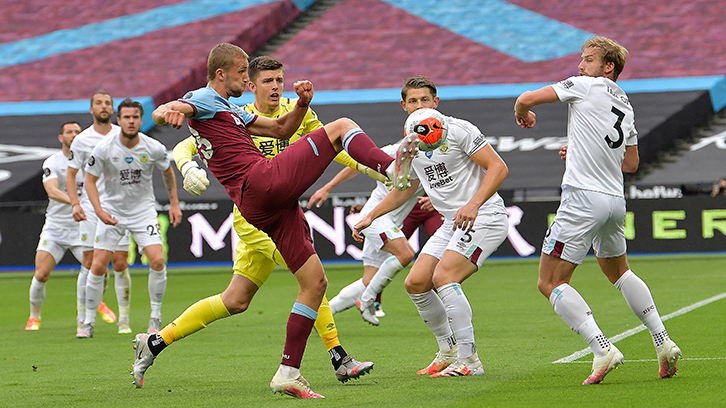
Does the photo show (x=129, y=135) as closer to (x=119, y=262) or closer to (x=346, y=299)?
(x=119, y=262)

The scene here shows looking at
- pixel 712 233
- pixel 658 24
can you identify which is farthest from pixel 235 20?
pixel 712 233

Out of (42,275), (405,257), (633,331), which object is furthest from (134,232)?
(633,331)

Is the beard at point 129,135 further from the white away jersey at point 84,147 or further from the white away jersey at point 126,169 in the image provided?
the white away jersey at point 84,147

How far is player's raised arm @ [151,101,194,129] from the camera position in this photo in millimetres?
5035

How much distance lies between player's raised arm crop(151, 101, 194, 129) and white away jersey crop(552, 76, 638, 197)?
7.20ft

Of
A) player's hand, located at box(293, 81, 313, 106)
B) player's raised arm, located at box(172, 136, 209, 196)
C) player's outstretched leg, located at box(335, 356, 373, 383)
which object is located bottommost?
player's outstretched leg, located at box(335, 356, 373, 383)

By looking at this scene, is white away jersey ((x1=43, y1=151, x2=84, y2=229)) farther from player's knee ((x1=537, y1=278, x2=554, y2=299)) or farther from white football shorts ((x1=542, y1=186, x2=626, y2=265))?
white football shorts ((x1=542, y1=186, x2=626, y2=265))

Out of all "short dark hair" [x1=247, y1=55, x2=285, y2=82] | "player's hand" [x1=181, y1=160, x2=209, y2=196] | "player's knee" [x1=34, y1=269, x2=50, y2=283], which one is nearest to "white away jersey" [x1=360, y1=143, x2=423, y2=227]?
"player's knee" [x1=34, y1=269, x2=50, y2=283]

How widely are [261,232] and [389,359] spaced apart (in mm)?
1561

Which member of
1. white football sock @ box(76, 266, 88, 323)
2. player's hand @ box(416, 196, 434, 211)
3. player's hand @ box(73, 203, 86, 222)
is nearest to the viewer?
player's hand @ box(416, 196, 434, 211)

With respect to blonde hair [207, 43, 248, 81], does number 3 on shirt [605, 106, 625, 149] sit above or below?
below

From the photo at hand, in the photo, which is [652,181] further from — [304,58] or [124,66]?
[124,66]

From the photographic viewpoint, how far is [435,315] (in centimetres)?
664

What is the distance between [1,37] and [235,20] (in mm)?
7972
